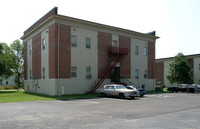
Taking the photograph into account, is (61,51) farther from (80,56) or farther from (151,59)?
(151,59)

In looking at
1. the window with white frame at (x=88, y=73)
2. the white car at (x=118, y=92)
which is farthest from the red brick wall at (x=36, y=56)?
the white car at (x=118, y=92)

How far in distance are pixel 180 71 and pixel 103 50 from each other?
23.9 metres

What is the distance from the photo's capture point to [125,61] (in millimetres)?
31797

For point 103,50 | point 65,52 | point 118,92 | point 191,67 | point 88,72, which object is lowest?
point 118,92

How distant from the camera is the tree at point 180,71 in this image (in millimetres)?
44438

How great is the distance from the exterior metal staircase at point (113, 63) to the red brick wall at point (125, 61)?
1062 millimetres

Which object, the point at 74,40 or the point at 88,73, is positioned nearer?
the point at 74,40

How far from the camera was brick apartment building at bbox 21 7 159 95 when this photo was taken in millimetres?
24500

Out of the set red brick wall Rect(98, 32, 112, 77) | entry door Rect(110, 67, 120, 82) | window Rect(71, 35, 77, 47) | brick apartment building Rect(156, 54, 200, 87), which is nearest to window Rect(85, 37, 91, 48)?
red brick wall Rect(98, 32, 112, 77)

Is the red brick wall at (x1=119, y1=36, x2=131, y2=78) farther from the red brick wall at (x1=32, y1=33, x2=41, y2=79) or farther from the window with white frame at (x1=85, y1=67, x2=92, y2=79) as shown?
the red brick wall at (x1=32, y1=33, x2=41, y2=79)

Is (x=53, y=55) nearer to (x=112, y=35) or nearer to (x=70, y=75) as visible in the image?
(x=70, y=75)

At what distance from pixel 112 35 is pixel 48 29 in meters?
9.81

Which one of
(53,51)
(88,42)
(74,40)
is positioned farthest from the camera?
(88,42)

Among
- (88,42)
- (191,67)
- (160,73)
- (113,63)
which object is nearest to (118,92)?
(113,63)
